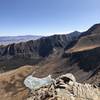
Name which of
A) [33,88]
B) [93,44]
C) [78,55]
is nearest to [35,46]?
[93,44]

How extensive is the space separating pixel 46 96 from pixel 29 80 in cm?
217

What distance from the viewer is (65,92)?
15.5 metres

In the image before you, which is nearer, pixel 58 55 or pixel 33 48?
pixel 58 55

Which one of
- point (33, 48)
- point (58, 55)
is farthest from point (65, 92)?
point (33, 48)

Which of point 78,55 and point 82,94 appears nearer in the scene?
point 82,94

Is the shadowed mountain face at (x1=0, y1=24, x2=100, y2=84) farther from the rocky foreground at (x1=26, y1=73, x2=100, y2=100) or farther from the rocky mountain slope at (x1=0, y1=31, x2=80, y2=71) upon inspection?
the rocky foreground at (x1=26, y1=73, x2=100, y2=100)

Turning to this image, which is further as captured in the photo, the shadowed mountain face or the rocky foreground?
the shadowed mountain face

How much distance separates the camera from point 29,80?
17.3 m

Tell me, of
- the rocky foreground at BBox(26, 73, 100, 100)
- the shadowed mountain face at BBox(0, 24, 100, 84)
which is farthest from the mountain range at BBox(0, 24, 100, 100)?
the rocky foreground at BBox(26, 73, 100, 100)

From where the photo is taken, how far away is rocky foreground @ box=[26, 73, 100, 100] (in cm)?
1528

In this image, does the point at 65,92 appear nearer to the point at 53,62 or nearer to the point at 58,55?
the point at 53,62

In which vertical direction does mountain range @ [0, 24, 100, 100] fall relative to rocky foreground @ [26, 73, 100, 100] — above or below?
below

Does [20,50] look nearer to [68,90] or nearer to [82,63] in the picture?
[82,63]

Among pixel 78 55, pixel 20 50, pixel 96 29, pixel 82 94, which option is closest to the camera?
pixel 82 94
